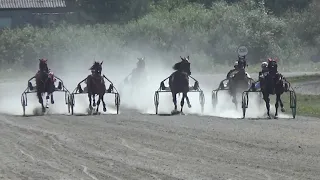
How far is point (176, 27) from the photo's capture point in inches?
3182

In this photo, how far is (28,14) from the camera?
91.5 meters

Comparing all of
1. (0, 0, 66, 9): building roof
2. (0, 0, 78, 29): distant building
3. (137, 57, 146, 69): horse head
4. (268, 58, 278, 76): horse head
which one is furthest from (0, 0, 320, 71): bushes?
(268, 58, 278, 76): horse head

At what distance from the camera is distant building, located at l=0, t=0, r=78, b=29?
297ft

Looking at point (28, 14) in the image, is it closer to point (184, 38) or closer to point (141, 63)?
point (184, 38)

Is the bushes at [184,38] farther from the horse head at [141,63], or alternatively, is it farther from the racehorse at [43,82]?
the racehorse at [43,82]

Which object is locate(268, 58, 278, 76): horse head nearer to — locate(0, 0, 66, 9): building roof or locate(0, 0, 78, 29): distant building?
locate(0, 0, 78, 29): distant building

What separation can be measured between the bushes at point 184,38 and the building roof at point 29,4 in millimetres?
10649

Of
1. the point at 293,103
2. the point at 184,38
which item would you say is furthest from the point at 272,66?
the point at 184,38

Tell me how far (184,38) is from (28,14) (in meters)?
18.7

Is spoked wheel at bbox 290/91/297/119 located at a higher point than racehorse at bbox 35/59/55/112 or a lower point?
lower

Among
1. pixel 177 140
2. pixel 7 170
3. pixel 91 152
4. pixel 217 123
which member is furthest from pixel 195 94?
pixel 7 170

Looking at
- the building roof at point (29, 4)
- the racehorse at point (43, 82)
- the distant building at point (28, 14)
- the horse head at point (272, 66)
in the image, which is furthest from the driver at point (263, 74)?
the building roof at point (29, 4)

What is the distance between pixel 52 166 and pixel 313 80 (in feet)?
135

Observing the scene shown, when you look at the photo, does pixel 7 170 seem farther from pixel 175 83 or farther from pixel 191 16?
pixel 191 16
